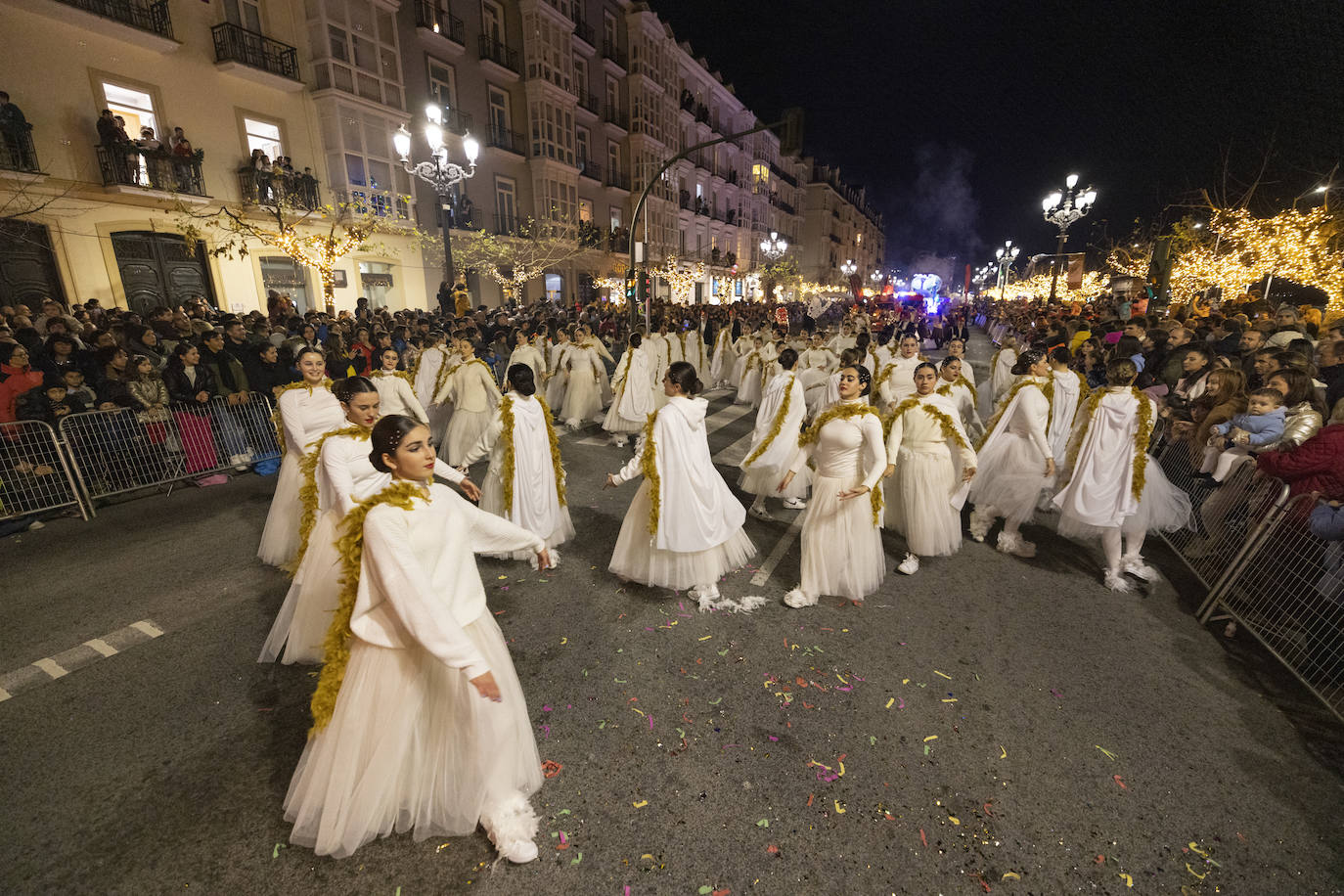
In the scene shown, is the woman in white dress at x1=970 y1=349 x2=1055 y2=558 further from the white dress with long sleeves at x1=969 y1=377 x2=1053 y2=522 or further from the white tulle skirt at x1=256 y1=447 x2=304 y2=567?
the white tulle skirt at x1=256 y1=447 x2=304 y2=567

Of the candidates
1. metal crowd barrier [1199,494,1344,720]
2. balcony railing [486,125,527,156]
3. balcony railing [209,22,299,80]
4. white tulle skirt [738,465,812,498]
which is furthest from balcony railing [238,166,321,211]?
metal crowd barrier [1199,494,1344,720]

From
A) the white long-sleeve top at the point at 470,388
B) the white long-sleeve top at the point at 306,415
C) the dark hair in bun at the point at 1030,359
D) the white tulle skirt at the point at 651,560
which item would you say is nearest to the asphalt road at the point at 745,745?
the white tulle skirt at the point at 651,560

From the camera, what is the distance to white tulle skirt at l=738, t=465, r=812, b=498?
694cm

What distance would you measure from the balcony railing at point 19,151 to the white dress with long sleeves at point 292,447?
14577mm

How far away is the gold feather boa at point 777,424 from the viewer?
252 inches

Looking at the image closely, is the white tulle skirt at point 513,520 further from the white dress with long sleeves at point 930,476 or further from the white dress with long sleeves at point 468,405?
the white dress with long sleeves at point 930,476

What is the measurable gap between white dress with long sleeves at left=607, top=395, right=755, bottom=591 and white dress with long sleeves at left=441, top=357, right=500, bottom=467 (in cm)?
389

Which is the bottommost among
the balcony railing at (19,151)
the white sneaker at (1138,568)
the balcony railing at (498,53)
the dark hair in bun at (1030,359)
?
the white sneaker at (1138,568)

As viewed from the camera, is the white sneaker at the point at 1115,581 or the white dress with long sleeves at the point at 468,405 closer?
the white sneaker at the point at 1115,581

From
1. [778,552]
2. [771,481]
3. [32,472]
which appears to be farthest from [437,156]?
[778,552]

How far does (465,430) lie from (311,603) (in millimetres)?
4782

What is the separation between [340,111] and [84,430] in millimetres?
17422

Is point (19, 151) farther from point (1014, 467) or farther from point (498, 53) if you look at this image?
point (1014, 467)

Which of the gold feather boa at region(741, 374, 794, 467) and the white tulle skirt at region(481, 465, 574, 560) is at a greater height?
the gold feather boa at region(741, 374, 794, 467)
